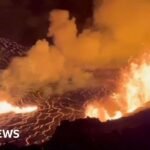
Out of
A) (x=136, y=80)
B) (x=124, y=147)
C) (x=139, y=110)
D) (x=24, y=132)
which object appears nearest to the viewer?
(x=124, y=147)

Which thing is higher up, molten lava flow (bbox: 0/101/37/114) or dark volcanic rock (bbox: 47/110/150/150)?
molten lava flow (bbox: 0/101/37/114)

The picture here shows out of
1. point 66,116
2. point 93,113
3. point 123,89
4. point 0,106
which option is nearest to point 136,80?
point 123,89

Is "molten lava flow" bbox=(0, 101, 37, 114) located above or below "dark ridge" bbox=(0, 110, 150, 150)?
above

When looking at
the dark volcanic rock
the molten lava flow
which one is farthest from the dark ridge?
the molten lava flow

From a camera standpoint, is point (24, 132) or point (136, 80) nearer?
point (136, 80)

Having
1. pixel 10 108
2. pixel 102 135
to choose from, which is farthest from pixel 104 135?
pixel 10 108

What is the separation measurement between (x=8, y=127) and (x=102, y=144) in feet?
66.1

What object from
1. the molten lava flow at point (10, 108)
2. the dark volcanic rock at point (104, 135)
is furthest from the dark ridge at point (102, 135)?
the molten lava flow at point (10, 108)

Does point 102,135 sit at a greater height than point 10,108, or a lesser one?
lesser

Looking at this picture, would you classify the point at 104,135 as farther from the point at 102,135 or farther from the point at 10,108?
the point at 10,108

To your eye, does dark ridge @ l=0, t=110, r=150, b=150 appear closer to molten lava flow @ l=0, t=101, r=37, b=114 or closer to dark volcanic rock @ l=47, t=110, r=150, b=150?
dark volcanic rock @ l=47, t=110, r=150, b=150

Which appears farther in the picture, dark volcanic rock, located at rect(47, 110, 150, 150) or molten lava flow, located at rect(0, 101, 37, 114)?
molten lava flow, located at rect(0, 101, 37, 114)

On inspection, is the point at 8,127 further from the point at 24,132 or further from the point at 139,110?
the point at 139,110

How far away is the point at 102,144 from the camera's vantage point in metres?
40.4
